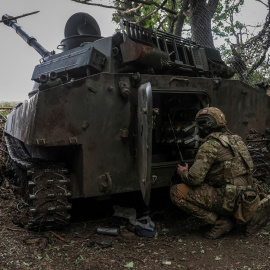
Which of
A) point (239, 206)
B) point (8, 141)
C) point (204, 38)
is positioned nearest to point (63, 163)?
point (239, 206)

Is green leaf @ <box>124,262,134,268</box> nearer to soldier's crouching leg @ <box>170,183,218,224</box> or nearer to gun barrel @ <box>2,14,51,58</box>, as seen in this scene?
soldier's crouching leg @ <box>170,183,218,224</box>

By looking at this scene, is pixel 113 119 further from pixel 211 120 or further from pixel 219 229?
pixel 219 229

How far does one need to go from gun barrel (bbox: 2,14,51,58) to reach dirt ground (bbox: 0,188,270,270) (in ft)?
10.6

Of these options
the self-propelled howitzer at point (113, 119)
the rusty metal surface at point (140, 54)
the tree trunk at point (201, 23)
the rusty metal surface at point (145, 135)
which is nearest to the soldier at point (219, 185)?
the self-propelled howitzer at point (113, 119)

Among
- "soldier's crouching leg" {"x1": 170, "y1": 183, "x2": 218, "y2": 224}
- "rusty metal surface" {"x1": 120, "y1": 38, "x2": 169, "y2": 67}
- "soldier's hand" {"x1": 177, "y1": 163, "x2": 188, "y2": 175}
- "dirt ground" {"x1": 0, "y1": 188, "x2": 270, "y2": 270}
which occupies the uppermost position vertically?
"rusty metal surface" {"x1": 120, "y1": 38, "x2": 169, "y2": 67}

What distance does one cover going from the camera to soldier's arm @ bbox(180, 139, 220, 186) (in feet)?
12.9

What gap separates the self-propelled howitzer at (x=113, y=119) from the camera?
12.0 feet

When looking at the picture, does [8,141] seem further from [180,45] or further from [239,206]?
[239,206]

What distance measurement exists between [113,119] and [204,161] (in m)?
1.07

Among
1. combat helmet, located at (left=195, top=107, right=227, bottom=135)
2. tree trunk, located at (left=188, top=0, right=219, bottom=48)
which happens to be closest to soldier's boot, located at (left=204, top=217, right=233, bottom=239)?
combat helmet, located at (left=195, top=107, right=227, bottom=135)

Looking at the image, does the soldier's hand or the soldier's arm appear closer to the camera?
the soldier's arm

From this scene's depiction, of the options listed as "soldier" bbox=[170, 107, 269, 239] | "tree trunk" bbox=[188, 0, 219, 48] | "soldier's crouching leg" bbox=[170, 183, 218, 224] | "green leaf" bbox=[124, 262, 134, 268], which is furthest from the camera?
"tree trunk" bbox=[188, 0, 219, 48]

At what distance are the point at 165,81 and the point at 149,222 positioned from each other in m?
1.68

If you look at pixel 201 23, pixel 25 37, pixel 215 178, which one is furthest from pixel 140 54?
pixel 201 23
